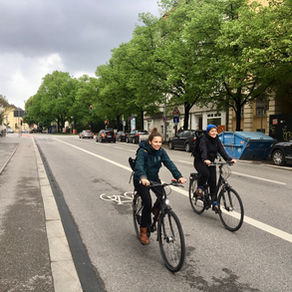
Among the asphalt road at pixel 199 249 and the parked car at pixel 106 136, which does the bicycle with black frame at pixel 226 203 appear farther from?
the parked car at pixel 106 136

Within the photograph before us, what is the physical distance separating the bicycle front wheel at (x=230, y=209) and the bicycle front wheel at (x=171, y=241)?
1561mm

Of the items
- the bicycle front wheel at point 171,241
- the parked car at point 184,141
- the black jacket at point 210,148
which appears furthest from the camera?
the parked car at point 184,141

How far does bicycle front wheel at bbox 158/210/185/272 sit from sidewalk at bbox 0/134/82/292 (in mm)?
982

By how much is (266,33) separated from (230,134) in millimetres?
5204

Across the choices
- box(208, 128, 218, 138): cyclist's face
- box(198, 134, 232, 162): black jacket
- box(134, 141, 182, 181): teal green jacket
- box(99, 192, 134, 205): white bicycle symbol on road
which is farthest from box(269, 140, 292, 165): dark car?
box(134, 141, 182, 181): teal green jacket

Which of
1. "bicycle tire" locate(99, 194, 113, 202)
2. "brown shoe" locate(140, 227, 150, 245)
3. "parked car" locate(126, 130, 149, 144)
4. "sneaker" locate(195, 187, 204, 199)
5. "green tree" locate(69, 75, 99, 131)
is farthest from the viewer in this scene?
"green tree" locate(69, 75, 99, 131)

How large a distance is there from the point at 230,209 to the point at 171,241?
70.0 inches

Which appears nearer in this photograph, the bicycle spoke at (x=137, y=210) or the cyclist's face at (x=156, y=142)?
the cyclist's face at (x=156, y=142)

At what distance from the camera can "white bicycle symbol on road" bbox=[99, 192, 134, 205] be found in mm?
6443

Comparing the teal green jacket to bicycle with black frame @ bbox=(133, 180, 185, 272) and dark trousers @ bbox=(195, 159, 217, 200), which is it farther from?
dark trousers @ bbox=(195, 159, 217, 200)

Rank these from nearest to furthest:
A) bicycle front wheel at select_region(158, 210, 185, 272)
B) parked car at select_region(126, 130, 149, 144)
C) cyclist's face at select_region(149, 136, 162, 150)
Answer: bicycle front wheel at select_region(158, 210, 185, 272) → cyclist's face at select_region(149, 136, 162, 150) → parked car at select_region(126, 130, 149, 144)

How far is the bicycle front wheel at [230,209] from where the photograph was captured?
15.1 feet

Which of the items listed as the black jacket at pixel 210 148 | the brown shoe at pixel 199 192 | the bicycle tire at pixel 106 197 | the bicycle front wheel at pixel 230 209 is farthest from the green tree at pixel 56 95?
the bicycle front wheel at pixel 230 209

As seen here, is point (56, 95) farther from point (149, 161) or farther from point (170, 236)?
point (170, 236)
